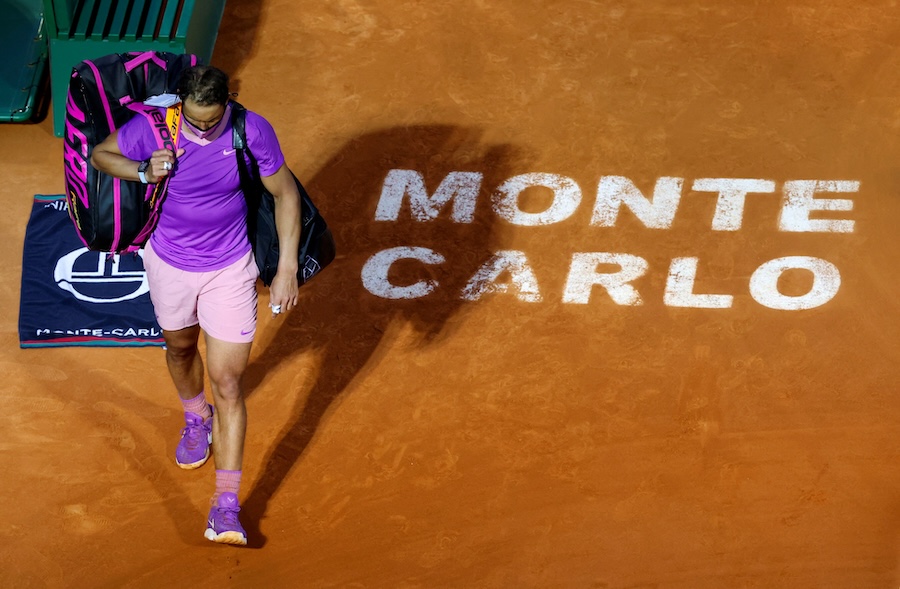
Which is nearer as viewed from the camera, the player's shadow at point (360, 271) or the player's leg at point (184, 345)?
the player's leg at point (184, 345)

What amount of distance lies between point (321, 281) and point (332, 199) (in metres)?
0.81

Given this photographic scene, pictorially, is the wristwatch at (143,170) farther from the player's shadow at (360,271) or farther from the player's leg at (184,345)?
the player's shadow at (360,271)

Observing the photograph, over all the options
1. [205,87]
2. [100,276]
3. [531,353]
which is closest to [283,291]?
[205,87]

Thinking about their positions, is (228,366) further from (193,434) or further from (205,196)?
(193,434)

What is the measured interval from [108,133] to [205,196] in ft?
2.07

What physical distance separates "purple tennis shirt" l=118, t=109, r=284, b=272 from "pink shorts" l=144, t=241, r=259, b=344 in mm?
52

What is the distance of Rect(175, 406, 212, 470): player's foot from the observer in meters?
7.52

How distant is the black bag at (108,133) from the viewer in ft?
20.3

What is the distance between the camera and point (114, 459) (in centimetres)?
762

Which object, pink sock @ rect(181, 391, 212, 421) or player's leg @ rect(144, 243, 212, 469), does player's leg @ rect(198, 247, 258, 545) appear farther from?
pink sock @ rect(181, 391, 212, 421)

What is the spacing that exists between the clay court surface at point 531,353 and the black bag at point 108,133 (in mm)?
1910

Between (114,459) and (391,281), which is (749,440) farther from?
(114,459)

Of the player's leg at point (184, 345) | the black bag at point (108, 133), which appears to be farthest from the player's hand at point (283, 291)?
the black bag at point (108, 133)

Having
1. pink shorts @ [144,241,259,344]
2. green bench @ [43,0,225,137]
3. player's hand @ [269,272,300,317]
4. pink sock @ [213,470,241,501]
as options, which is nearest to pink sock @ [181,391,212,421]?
pink sock @ [213,470,241,501]
